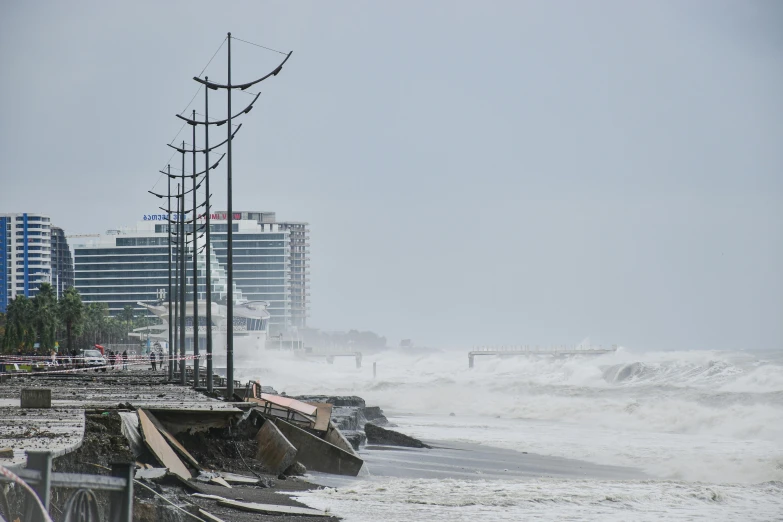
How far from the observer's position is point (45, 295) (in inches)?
4550

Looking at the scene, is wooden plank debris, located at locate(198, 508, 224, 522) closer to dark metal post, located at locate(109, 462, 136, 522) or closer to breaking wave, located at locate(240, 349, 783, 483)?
dark metal post, located at locate(109, 462, 136, 522)

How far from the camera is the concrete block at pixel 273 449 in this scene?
21.7 meters

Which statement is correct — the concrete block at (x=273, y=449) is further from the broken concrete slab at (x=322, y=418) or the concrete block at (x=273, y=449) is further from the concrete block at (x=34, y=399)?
the concrete block at (x=34, y=399)

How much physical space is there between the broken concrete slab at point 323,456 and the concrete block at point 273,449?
845 millimetres

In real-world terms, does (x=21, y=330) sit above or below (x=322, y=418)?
above

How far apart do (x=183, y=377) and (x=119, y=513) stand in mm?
39640

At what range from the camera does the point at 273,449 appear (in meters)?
22.4

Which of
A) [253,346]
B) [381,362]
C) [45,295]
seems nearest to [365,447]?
[45,295]

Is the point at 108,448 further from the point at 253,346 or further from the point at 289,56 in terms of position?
the point at 253,346

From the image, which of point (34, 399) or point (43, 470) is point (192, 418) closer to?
point (34, 399)

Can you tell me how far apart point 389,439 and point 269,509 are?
1974 cm

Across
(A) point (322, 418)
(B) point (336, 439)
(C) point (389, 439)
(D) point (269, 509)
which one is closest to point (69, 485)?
(D) point (269, 509)

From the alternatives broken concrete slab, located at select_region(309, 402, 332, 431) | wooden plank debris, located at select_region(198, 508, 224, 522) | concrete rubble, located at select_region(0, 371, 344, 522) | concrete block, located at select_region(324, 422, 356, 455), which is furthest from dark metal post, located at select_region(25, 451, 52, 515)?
broken concrete slab, located at select_region(309, 402, 332, 431)

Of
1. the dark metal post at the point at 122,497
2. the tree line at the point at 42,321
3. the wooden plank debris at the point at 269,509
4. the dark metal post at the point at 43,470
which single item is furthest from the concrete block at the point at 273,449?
the tree line at the point at 42,321
